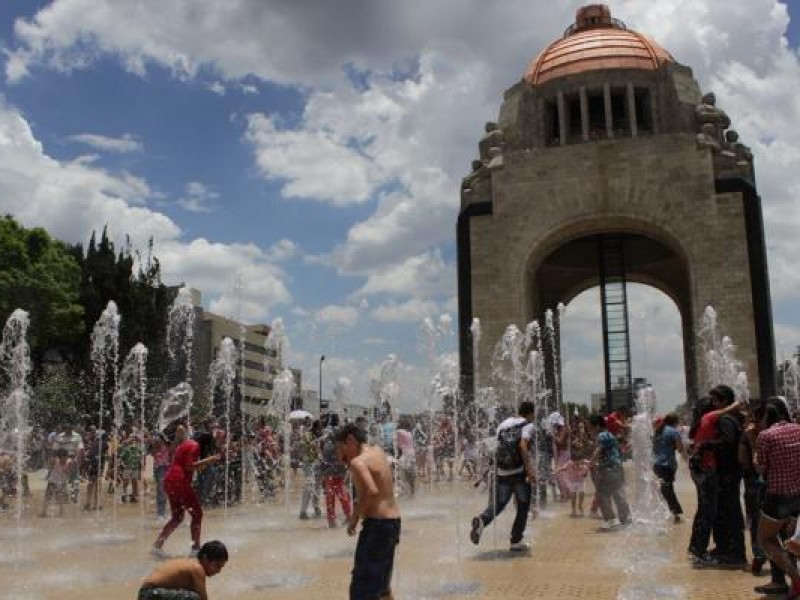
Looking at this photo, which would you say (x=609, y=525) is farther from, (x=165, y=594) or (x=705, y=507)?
(x=165, y=594)

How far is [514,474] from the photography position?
25.8 ft

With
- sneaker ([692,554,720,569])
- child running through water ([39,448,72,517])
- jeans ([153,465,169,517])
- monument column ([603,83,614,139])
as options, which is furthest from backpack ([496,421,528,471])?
monument column ([603,83,614,139])

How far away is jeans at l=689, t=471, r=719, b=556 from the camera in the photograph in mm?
6906

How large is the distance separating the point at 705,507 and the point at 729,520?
0.82 ft

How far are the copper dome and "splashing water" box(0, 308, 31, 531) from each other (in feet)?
58.6

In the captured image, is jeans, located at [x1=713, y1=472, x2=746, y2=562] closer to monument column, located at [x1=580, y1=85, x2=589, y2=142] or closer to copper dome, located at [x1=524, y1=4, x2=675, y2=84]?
monument column, located at [x1=580, y1=85, x2=589, y2=142]

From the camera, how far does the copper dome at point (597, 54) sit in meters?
25.5

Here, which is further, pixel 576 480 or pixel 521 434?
pixel 576 480

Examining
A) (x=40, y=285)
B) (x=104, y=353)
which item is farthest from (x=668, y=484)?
(x=104, y=353)

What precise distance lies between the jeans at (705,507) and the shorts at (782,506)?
4.22 ft

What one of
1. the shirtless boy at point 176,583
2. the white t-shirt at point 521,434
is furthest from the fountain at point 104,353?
the shirtless boy at point 176,583

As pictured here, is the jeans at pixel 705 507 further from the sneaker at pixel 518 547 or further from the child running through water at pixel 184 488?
the child running through water at pixel 184 488

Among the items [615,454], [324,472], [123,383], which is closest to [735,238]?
[615,454]

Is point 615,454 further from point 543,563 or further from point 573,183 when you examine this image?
point 573,183
